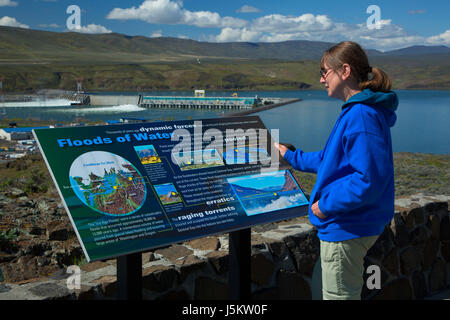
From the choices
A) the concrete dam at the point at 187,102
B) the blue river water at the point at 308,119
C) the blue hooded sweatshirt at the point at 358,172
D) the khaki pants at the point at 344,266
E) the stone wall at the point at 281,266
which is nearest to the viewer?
the blue hooded sweatshirt at the point at 358,172

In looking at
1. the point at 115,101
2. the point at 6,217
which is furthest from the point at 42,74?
the point at 6,217

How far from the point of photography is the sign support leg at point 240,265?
5.80ft

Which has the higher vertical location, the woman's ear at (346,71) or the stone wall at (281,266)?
the woman's ear at (346,71)

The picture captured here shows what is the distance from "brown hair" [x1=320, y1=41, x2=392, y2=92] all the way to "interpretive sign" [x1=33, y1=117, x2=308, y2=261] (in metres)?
0.55

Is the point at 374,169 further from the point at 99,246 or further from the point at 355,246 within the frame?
the point at 99,246

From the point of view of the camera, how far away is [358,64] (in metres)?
1.51

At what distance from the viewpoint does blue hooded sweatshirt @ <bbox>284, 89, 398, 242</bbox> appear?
142cm

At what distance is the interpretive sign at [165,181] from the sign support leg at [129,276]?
87mm

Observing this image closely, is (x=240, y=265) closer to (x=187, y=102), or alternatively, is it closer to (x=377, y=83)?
(x=377, y=83)

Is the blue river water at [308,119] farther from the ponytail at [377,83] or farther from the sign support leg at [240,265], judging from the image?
the ponytail at [377,83]

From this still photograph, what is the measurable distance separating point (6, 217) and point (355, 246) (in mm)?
3556

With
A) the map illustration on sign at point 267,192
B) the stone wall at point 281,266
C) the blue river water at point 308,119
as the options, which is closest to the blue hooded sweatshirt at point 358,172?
the map illustration on sign at point 267,192
